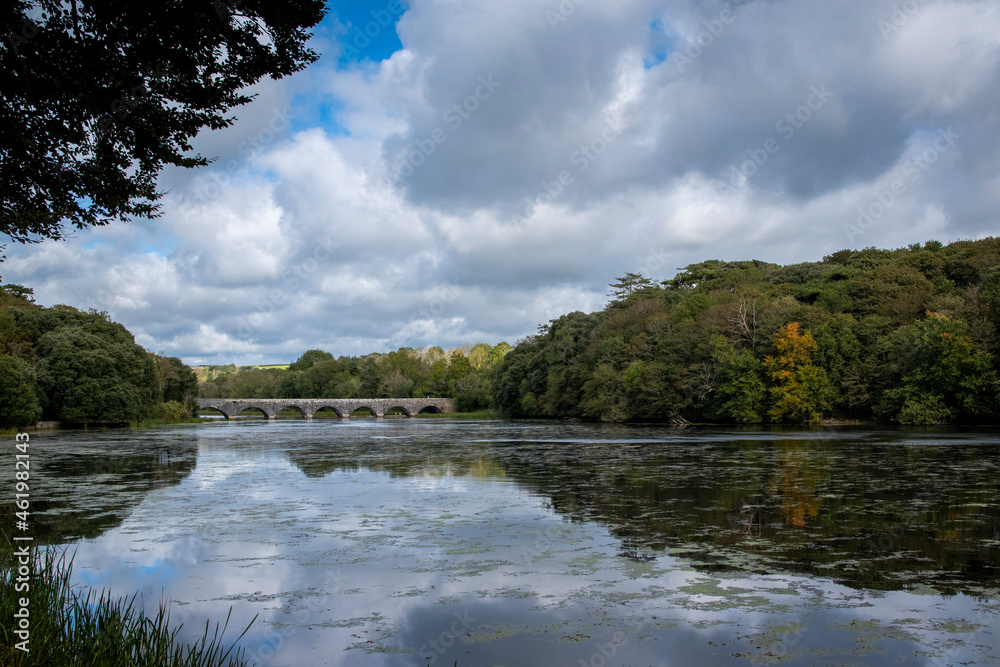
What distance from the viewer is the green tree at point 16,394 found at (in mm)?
50438

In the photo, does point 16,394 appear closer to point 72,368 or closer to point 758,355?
point 72,368

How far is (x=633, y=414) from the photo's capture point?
6562cm

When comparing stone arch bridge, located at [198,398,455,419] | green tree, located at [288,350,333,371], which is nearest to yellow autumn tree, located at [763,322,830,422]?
stone arch bridge, located at [198,398,455,419]

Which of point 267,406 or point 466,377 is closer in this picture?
point 267,406

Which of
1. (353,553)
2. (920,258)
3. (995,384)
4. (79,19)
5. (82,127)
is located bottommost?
(353,553)

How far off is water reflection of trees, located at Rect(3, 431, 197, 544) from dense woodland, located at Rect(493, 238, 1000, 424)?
136 feet

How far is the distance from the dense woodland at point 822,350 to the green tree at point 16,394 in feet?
163

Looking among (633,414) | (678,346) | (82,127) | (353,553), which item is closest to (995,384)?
(678,346)

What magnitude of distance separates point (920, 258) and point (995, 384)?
84.2ft

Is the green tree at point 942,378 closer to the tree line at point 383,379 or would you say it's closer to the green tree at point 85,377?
the green tree at point 85,377

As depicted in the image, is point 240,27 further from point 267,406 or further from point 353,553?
point 267,406

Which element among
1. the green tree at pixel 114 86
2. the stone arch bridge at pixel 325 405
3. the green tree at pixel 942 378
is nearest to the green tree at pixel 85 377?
the stone arch bridge at pixel 325 405

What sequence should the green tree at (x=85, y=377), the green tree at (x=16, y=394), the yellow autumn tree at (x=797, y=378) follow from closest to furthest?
the green tree at (x=16, y=394), the yellow autumn tree at (x=797, y=378), the green tree at (x=85, y=377)

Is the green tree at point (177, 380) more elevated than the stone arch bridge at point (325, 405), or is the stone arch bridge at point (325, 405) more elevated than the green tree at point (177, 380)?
the green tree at point (177, 380)
